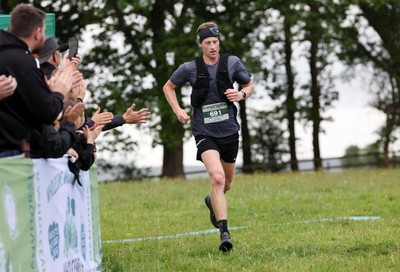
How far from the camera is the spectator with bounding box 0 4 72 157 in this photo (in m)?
6.53

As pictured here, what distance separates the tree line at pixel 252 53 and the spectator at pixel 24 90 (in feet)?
71.6

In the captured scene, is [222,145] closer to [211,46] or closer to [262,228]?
[211,46]

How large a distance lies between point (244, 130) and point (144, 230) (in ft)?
79.2

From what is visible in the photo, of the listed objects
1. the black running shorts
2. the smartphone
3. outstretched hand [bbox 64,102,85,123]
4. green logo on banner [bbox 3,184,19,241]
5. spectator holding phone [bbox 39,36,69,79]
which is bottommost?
green logo on banner [bbox 3,184,19,241]

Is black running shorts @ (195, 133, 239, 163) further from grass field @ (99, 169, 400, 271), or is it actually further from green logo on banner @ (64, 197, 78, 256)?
green logo on banner @ (64, 197, 78, 256)

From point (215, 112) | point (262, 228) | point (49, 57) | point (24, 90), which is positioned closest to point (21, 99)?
point (24, 90)

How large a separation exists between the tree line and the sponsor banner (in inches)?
824

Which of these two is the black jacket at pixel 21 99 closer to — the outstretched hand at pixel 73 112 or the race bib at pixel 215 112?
the outstretched hand at pixel 73 112

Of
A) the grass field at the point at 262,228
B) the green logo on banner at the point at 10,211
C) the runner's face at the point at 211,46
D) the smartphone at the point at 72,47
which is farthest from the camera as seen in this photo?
the runner's face at the point at 211,46

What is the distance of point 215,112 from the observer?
10320 millimetres

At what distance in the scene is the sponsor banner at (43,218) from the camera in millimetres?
6027

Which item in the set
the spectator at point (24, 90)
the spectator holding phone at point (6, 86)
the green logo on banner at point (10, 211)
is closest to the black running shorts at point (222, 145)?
the spectator at point (24, 90)

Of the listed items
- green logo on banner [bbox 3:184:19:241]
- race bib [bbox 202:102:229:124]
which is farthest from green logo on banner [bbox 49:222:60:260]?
race bib [bbox 202:102:229:124]

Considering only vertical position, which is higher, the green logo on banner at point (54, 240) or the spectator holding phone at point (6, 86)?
the spectator holding phone at point (6, 86)
